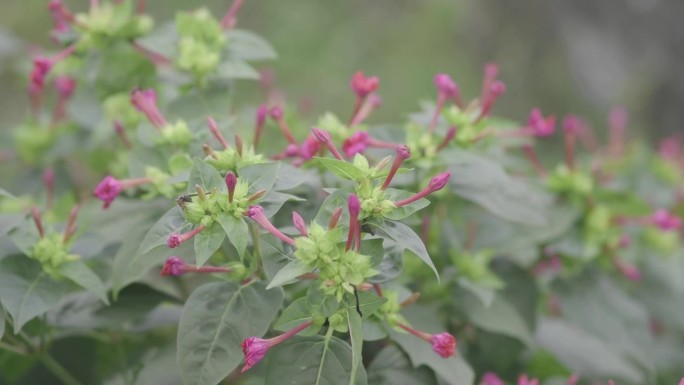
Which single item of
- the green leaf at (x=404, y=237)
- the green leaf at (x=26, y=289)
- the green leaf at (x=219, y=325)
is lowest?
the green leaf at (x=26, y=289)

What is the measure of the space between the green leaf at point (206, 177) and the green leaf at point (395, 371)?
333 millimetres

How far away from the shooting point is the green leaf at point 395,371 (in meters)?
1.07

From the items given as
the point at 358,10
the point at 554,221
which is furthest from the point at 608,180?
the point at 358,10

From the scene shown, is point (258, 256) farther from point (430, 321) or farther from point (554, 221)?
point (554, 221)

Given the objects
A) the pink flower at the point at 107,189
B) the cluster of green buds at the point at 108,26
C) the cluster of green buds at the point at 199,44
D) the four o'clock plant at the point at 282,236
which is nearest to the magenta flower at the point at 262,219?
the four o'clock plant at the point at 282,236

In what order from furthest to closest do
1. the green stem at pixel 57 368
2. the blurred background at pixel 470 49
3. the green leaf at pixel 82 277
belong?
the blurred background at pixel 470 49
the green stem at pixel 57 368
the green leaf at pixel 82 277

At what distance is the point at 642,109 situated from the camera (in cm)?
320

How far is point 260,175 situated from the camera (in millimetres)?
933

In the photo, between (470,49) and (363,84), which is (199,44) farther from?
(470,49)

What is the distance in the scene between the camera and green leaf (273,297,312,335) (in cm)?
90

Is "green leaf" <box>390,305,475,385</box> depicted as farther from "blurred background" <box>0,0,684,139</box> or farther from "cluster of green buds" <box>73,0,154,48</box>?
"blurred background" <box>0,0,684,139</box>

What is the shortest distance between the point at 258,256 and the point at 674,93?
2.59 metres

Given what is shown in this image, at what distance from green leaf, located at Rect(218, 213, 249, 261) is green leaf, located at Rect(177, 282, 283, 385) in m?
0.09

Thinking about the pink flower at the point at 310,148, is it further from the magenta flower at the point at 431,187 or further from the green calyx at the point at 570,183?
the green calyx at the point at 570,183
